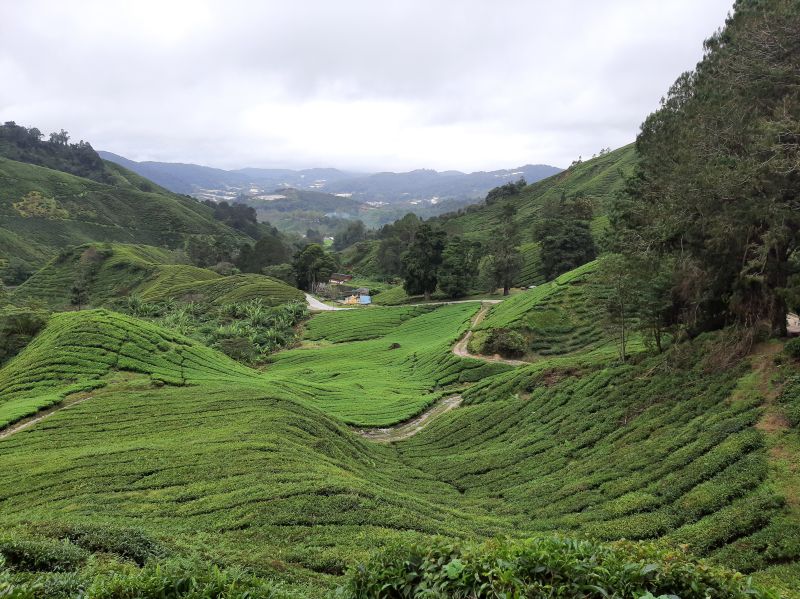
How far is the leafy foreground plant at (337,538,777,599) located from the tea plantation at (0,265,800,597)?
3 centimetres

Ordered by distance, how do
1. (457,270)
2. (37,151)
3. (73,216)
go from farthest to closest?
1. (37,151)
2. (73,216)
3. (457,270)

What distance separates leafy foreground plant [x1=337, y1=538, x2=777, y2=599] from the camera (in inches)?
208

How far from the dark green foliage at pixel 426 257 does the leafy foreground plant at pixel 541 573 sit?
68.7m

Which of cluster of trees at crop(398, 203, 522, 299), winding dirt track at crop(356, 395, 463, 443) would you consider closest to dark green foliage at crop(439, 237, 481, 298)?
cluster of trees at crop(398, 203, 522, 299)

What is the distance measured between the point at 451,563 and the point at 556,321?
4263 cm

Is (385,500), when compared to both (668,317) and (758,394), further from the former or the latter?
(668,317)

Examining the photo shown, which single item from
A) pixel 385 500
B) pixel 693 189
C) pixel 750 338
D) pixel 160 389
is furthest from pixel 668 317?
pixel 160 389

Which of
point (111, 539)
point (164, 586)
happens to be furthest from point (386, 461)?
point (164, 586)

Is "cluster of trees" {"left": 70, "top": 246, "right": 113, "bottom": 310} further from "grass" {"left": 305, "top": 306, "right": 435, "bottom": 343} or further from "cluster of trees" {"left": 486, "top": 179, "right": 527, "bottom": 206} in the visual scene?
"cluster of trees" {"left": 486, "top": 179, "right": 527, "bottom": 206}

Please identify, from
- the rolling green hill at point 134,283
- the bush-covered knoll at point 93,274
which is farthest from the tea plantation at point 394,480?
the bush-covered knoll at point 93,274

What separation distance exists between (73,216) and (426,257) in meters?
135

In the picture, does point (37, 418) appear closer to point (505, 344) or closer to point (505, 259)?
point (505, 344)

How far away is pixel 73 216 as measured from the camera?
151 m

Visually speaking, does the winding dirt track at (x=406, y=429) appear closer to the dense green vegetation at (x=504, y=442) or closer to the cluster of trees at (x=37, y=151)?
the dense green vegetation at (x=504, y=442)
